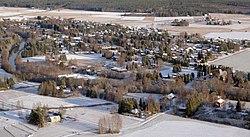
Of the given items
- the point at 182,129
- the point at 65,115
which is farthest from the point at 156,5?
the point at 182,129

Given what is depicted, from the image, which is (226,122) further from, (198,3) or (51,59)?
(198,3)

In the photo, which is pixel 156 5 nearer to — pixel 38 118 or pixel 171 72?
pixel 171 72

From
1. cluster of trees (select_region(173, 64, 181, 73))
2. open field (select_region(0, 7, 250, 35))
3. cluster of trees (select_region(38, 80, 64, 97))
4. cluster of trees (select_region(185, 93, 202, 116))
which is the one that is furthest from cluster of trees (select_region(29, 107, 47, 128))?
open field (select_region(0, 7, 250, 35))

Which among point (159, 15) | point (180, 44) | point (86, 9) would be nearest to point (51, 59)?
point (180, 44)

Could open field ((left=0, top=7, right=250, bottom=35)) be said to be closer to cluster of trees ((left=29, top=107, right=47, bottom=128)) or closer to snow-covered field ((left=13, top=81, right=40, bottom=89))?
snow-covered field ((left=13, top=81, right=40, bottom=89))

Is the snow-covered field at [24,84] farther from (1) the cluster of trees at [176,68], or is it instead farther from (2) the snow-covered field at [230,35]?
(2) the snow-covered field at [230,35]
